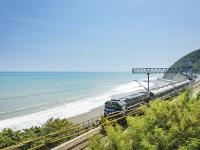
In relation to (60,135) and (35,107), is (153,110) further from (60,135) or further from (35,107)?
(35,107)

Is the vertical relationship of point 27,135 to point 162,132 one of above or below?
below

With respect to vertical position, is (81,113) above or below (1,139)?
below

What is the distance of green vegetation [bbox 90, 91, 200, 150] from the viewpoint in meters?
9.87

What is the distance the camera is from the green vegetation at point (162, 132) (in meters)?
9.87

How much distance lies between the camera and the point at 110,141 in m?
10.8

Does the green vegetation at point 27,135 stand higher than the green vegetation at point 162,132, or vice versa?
the green vegetation at point 162,132

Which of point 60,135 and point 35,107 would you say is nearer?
point 60,135

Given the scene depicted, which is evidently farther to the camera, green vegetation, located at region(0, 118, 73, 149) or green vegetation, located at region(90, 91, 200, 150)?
green vegetation, located at region(0, 118, 73, 149)

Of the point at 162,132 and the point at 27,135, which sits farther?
the point at 27,135

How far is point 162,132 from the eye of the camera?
393 inches

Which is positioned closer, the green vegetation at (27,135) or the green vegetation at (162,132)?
the green vegetation at (162,132)

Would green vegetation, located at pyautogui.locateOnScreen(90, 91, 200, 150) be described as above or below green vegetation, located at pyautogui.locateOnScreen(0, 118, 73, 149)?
above

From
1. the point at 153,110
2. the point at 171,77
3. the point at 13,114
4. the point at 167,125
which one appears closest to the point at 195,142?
the point at 167,125

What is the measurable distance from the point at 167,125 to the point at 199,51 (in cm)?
17946
